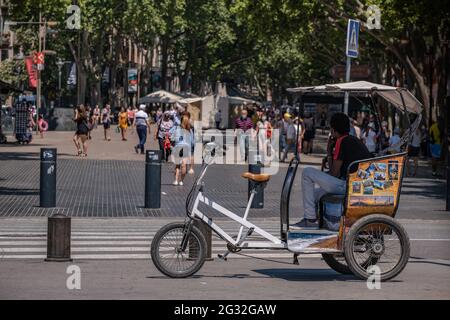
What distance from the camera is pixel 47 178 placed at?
2195 cm

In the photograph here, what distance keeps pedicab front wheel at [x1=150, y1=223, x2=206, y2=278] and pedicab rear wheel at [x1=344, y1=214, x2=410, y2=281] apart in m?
1.43

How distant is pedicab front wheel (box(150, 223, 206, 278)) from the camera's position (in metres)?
11.9

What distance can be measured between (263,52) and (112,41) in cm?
1550

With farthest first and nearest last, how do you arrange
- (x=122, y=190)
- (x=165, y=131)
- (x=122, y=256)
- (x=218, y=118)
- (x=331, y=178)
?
(x=218, y=118) → (x=165, y=131) → (x=122, y=190) → (x=122, y=256) → (x=331, y=178)

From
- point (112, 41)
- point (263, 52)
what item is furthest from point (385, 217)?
point (263, 52)

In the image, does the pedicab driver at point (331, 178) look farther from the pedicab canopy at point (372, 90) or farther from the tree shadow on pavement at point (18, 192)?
the tree shadow on pavement at point (18, 192)

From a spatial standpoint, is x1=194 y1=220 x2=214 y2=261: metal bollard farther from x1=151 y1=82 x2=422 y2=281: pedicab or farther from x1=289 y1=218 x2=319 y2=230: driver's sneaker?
x1=289 y1=218 x2=319 y2=230: driver's sneaker

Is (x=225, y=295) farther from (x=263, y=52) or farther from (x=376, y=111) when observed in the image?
Answer: (x=263, y=52)

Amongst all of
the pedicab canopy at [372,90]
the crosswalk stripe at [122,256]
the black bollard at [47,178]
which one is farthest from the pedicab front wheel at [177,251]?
the black bollard at [47,178]

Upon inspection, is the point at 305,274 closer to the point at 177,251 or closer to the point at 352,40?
the point at 177,251

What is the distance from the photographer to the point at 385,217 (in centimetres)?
1195

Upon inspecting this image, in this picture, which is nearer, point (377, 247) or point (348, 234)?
point (348, 234)

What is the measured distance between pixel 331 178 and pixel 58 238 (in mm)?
3390

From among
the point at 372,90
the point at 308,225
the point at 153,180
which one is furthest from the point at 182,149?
the point at 308,225
